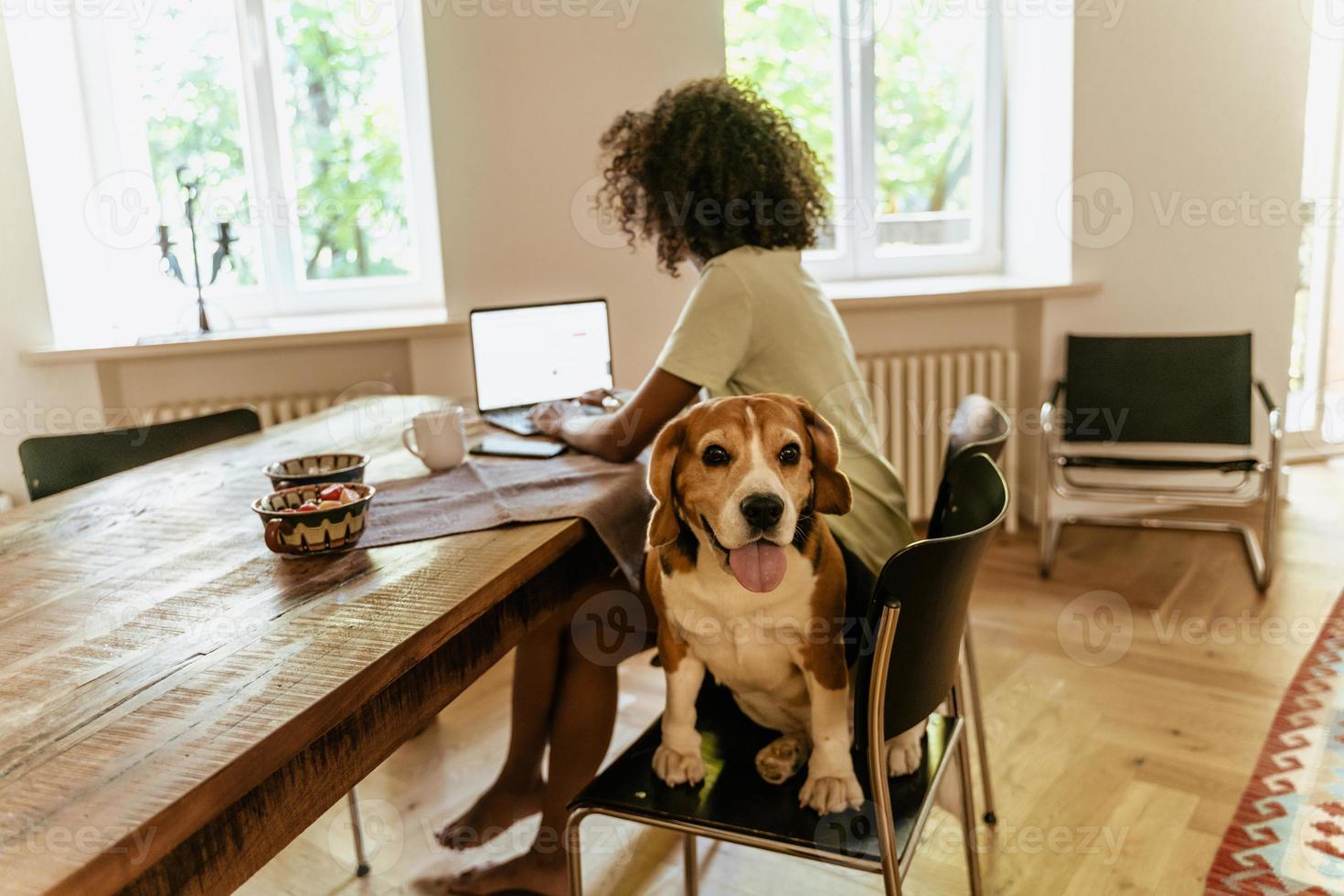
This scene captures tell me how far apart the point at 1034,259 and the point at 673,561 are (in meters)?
2.61

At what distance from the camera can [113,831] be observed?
66 cm

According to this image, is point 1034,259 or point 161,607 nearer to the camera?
point 161,607

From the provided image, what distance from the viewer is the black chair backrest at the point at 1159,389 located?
2.91 m

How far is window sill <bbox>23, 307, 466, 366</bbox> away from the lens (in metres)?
2.77

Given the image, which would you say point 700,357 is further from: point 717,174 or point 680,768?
point 680,768

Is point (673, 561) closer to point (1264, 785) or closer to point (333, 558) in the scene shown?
point (333, 558)

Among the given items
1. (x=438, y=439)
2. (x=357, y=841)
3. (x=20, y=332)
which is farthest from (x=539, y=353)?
(x=20, y=332)

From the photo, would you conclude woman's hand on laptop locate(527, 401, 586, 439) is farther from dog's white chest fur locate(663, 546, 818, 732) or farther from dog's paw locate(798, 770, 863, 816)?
dog's paw locate(798, 770, 863, 816)

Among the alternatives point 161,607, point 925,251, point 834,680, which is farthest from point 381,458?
point 925,251

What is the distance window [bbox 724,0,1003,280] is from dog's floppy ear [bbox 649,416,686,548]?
2343mm

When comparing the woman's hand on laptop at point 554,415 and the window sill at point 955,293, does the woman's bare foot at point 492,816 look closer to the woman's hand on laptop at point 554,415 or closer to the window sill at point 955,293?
the woman's hand on laptop at point 554,415

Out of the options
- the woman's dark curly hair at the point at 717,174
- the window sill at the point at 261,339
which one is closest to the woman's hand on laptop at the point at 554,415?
the woman's dark curly hair at the point at 717,174

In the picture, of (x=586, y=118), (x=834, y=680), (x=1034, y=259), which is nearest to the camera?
(x=834, y=680)

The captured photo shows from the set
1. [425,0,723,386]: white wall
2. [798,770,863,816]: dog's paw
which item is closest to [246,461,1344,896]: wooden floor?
[798,770,863,816]: dog's paw
